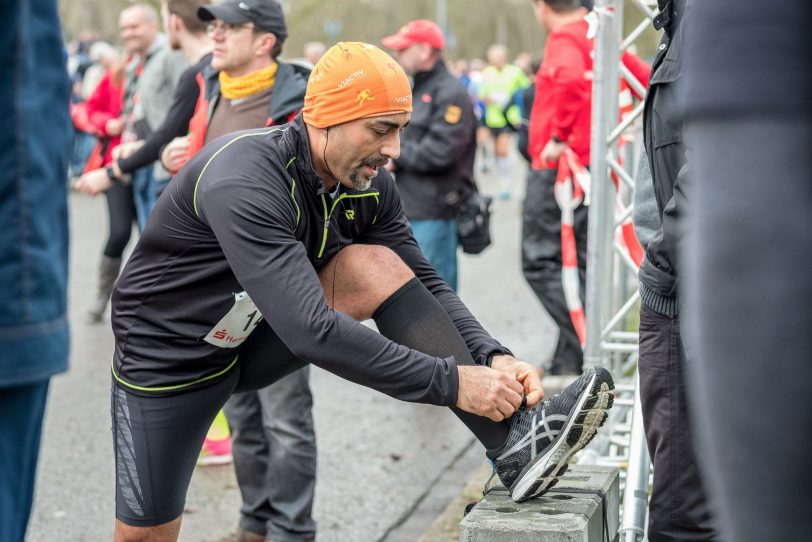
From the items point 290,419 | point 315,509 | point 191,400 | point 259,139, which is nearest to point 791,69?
point 259,139

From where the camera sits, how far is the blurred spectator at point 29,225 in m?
1.64

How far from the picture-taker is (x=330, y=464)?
5387mm

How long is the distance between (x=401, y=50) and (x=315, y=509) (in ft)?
10.8

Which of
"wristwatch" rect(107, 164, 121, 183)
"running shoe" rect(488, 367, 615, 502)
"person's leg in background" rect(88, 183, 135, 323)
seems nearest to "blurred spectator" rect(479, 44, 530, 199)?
"person's leg in background" rect(88, 183, 135, 323)

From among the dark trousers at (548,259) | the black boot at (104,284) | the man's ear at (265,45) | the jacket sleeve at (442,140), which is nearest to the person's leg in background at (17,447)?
the man's ear at (265,45)

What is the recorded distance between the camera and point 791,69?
1.05 m

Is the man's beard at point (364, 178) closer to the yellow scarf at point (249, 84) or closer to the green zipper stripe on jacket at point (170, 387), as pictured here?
the green zipper stripe on jacket at point (170, 387)

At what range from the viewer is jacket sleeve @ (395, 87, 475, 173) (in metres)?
6.93

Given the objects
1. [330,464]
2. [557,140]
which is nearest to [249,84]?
[330,464]

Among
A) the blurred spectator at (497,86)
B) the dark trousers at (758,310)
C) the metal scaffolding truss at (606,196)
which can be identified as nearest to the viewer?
the dark trousers at (758,310)

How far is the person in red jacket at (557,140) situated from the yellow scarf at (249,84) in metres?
1.73

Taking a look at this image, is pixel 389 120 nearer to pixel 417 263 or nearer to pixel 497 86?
pixel 417 263

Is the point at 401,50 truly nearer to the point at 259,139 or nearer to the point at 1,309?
the point at 259,139

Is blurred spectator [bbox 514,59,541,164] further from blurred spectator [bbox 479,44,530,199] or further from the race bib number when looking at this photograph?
blurred spectator [bbox 479,44,530,199]
